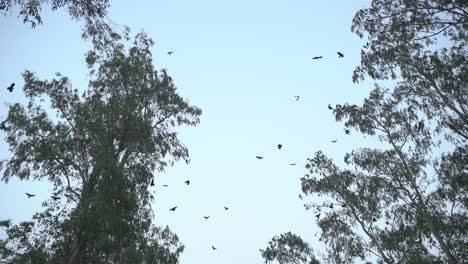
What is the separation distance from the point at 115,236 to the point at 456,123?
17183 millimetres

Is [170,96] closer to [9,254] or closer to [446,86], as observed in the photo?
[9,254]

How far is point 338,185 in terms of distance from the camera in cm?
2220

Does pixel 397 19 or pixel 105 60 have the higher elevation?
pixel 397 19

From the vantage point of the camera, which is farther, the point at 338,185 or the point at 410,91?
the point at 338,185

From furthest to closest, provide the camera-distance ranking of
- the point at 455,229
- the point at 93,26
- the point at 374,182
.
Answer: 1. the point at 374,182
2. the point at 455,229
3. the point at 93,26

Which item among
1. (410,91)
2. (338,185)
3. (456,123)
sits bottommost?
(338,185)

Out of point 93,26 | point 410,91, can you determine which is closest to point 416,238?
point 410,91

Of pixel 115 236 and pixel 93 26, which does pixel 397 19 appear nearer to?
pixel 93 26

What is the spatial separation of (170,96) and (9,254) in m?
11.2

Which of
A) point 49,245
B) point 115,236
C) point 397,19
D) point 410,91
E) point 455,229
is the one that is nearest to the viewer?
point 115,236

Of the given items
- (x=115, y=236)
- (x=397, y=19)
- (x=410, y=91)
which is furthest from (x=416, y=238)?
(x=115, y=236)

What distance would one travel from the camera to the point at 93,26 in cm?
1159

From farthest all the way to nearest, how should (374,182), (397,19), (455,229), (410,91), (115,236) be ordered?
(374,182)
(410,91)
(455,229)
(397,19)
(115,236)

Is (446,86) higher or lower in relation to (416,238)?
higher
